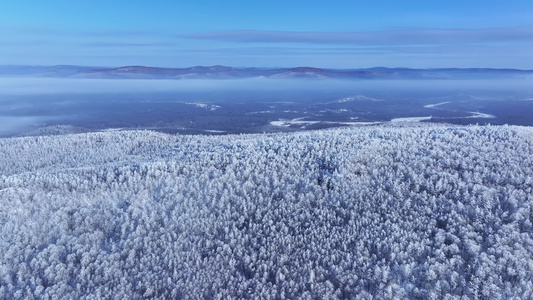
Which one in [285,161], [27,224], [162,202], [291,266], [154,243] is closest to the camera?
[291,266]

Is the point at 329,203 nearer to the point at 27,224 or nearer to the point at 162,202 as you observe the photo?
the point at 162,202

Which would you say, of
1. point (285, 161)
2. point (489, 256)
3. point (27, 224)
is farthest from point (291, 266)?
point (27, 224)

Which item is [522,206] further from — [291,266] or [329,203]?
[291,266]

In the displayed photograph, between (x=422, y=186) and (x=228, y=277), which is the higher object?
(x=422, y=186)

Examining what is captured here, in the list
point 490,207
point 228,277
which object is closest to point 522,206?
point 490,207

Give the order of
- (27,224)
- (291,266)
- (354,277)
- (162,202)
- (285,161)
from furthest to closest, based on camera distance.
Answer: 1. (285,161)
2. (162,202)
3. (27,224)
4. (291,266)
5. (354,277)

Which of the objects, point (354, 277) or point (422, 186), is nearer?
point (354, 277)

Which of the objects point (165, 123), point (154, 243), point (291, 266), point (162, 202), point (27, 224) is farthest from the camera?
point (165, 123)
